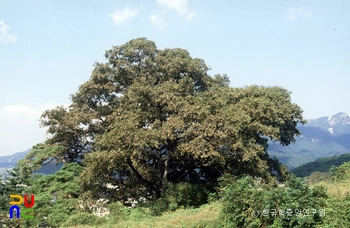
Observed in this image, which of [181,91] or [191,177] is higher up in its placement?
[181,91]

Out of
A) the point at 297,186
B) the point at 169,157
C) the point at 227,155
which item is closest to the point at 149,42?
the point at 169,157

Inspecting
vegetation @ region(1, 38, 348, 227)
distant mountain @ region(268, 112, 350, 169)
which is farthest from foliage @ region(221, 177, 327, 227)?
distant mountain @ region(268, 112, 350, 169)

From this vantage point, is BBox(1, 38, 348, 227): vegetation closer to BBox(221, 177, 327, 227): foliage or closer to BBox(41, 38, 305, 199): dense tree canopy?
BBox(41, 38, 305, 199): dense tree canopy

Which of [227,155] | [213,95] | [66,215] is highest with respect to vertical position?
[213,95]

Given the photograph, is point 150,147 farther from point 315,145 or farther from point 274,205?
point 315,145

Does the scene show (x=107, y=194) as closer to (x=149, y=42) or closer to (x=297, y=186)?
(x=149, y=42)

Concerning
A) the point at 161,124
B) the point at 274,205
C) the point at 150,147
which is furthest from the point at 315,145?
the point at 274,205

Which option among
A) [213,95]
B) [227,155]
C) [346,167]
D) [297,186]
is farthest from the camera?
[213,95]

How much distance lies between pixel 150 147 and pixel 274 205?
8.87 m

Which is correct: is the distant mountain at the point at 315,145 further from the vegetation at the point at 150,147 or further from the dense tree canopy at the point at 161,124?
the vegetation at the point at 150,147

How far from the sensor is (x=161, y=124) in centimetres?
1678

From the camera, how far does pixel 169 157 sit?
17.3m

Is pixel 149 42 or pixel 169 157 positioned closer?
pixel 169 157

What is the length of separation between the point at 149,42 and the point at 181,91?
5.99 metres
